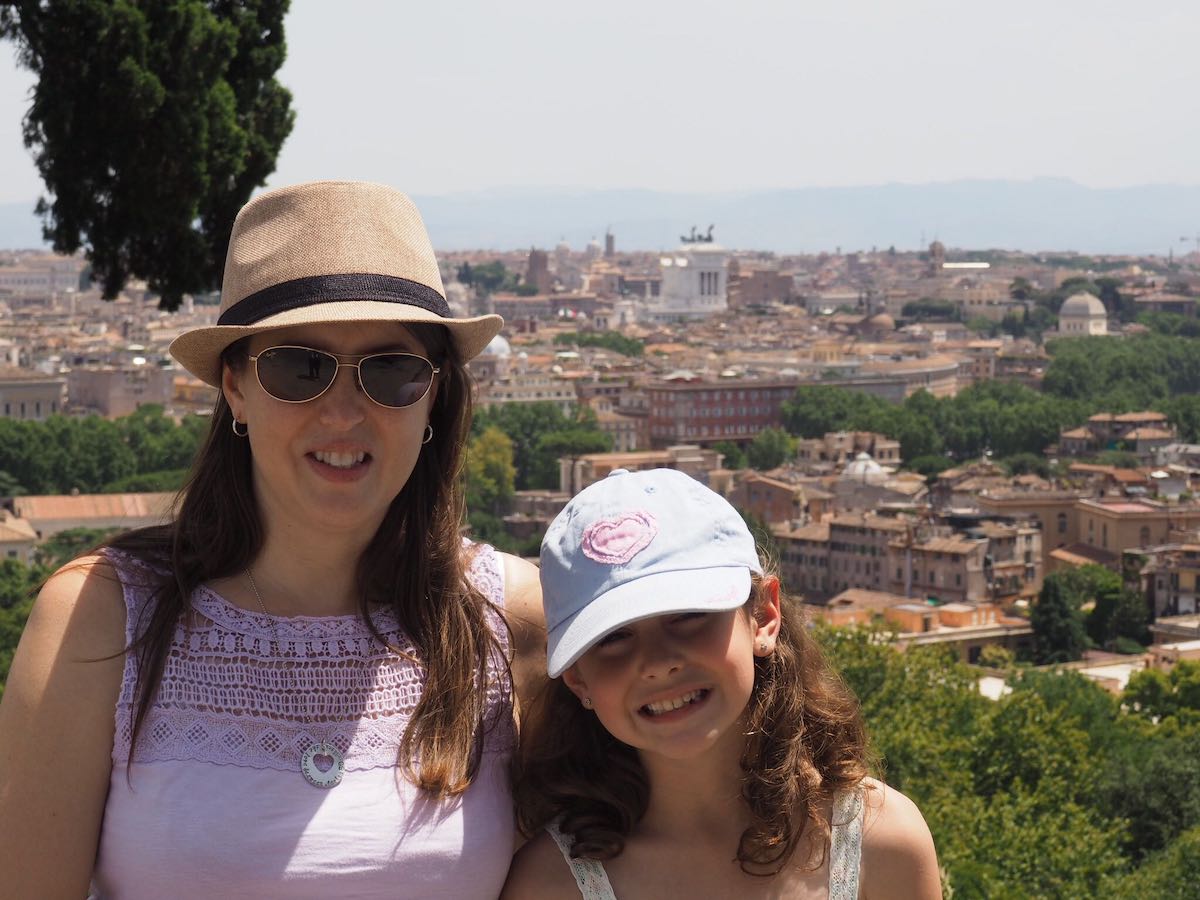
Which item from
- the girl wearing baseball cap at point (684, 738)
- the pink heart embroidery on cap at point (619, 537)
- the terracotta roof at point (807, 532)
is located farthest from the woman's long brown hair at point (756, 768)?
the terracotta roof at point (807, 532)

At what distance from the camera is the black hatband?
157 centimetres

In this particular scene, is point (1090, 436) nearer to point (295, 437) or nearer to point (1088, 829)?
point (1088, 829)

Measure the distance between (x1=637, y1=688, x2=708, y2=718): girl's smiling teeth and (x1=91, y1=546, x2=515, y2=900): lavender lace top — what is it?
5.9 inches

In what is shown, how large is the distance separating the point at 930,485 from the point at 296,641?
3234 cm

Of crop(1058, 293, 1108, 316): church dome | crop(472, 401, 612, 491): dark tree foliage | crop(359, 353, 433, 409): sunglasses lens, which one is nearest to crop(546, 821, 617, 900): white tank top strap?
crop(359, 353, 433, 409): sunglasses lens

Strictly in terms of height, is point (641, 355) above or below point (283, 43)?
below

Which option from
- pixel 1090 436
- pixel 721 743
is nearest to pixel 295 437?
pixel 721 743

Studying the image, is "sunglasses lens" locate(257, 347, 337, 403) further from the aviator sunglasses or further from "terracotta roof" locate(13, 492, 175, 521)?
"terracotta roof" locate(13, 492, 175, 521)

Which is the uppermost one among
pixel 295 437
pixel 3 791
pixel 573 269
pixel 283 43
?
pixel 283 43

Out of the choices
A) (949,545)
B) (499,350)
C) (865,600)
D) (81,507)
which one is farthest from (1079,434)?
(81,507)

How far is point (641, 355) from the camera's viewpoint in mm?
56125

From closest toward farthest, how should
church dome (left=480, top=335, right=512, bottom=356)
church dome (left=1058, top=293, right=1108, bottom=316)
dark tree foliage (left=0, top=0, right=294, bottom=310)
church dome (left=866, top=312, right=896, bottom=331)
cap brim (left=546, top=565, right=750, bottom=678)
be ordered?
cap brim (left=546, top=565, right=750, bottom=678) < dark tree foliage (left=0, top=0, right=294, bottom=310) < church dome (left=480, top=335, right=512, bottom=356) < church dome (left=1058, top=293, right=1108, bottom=316) < church dome (left=866, top=312, right=896, bottom=331)

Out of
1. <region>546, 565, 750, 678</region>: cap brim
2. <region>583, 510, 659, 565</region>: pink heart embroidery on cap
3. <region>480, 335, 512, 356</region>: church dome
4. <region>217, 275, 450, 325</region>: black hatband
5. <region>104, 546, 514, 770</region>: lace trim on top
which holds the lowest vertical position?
<region>480, 335, 512, 356</region>: church dome

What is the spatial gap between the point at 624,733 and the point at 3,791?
1.46ft
